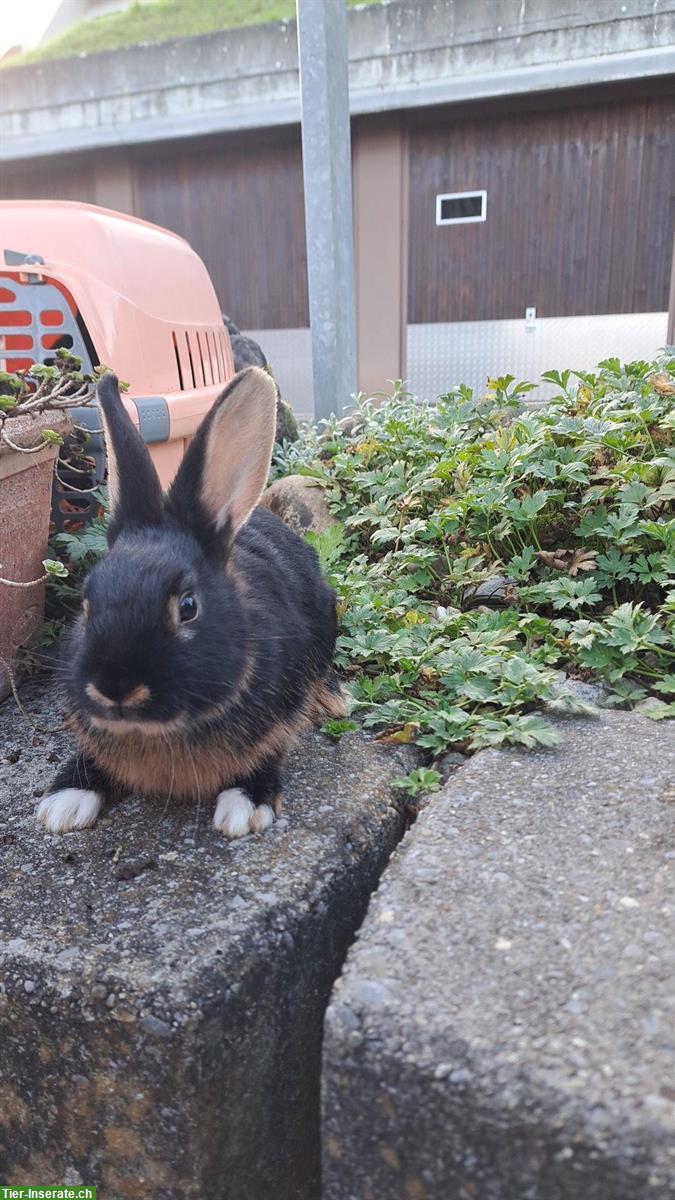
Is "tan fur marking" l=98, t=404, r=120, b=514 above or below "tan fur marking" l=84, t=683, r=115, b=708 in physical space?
above

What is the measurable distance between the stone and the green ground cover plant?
0.17ft

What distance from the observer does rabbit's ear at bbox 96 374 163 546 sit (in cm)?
190

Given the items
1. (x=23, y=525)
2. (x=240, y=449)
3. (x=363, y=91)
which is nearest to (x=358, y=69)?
(x=363, y=91)

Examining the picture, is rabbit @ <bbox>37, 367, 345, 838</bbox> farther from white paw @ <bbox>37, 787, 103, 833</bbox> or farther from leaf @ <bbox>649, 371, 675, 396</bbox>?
leaf @ <bbox>649, 371, 675, 396</bbox>

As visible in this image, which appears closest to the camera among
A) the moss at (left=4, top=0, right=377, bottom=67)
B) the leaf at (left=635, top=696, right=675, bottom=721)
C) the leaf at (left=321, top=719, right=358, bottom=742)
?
the leaf at (left=635, top=696, right=675, bottom=721)

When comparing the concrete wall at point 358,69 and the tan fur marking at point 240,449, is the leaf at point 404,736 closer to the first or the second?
the tan fur marking at point 240,449

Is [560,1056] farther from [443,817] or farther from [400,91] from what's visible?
[400,91]

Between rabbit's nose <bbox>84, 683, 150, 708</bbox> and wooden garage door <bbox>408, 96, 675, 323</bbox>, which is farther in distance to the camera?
wooden garage door <bbox>408, 96, 675, 323</bbox>

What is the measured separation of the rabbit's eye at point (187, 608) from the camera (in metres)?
1.74

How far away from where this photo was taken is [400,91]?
27.4ft

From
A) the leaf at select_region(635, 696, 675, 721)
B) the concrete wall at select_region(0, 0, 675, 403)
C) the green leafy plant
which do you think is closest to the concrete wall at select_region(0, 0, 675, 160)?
the concrete wall at select_region(0, 0, 675, 403)

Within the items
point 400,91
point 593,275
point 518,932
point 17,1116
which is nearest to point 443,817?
point 518,932

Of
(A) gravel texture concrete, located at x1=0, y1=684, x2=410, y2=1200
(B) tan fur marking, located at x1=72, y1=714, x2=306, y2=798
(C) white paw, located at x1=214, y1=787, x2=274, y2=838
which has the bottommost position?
(A) gravel texture concrete, located at x1=0, y1=684, x2=410, y2=1200

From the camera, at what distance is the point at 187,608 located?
5.77 feet
